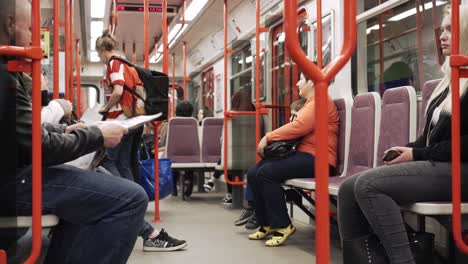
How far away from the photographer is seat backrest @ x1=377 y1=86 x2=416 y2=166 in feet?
11.0

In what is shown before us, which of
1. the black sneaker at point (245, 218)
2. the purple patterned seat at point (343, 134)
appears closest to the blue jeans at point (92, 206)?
the purple patterned seat at point (343, 134)

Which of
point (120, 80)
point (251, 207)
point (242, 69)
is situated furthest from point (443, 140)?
point (242, 69)

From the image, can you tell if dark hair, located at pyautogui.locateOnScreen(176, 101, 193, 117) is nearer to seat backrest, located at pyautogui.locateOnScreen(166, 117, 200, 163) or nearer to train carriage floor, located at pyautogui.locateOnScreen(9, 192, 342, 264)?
seat backrest, located at pyautogui.locateOnScreen(166, 117, 200, 163)

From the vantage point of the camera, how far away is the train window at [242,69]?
9320 mm

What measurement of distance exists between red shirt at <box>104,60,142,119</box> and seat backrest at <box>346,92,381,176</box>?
171 cm

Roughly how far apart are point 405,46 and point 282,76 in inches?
81.0

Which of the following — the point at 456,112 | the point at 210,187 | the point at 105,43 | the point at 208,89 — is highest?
the point at 208,89

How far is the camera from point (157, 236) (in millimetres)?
3918

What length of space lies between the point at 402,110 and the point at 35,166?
90.6 inches

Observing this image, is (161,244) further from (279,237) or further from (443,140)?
(443,140)

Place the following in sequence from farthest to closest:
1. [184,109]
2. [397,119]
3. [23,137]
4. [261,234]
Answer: [184,109] → [261,234] → [397,119] → [23,137]

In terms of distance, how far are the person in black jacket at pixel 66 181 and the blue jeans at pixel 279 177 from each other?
200cm

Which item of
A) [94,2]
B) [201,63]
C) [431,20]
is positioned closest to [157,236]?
[431,20]

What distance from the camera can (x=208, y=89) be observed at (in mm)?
12867
